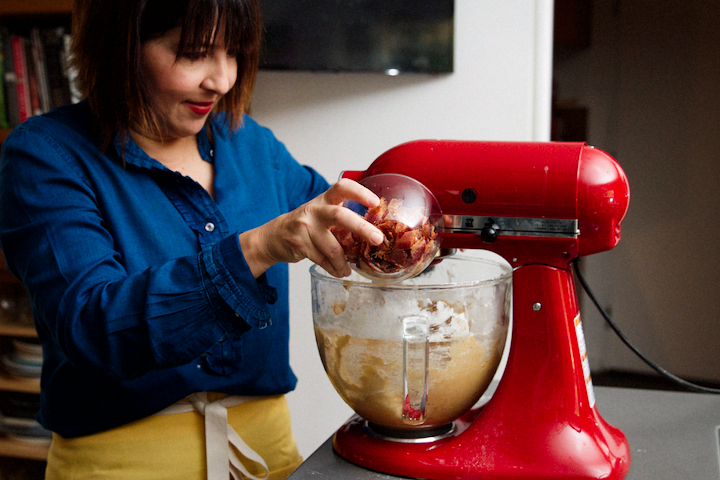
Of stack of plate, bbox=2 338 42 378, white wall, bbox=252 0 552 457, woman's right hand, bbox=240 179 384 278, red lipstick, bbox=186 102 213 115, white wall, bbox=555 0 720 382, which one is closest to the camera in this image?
woman's right hand, bbox=240 179 384 278

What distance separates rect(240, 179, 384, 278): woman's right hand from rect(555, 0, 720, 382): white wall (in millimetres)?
1143

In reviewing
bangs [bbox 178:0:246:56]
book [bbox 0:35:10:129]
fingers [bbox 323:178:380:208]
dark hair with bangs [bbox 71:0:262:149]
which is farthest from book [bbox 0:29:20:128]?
fingers [bbox 323:178:380:208]

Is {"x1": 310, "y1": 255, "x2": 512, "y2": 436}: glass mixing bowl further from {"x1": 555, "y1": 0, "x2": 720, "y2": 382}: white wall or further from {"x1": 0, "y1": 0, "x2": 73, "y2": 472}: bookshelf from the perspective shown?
{"x1": 0, "y1": 0, "x2": 73, "y2": 472}: bookshelf

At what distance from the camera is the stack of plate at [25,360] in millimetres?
1791

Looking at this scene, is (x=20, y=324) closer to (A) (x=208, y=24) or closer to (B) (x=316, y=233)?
(A) (x=208, y=24)

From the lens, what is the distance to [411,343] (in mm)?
663

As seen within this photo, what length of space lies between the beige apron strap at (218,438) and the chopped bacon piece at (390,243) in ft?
1.37

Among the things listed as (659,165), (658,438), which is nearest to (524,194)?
(658,438)

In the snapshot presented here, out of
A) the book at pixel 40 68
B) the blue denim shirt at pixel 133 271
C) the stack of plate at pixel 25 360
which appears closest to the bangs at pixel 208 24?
the blue denim shirt at pixel 133 271

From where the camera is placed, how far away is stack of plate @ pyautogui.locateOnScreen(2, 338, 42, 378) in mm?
1791

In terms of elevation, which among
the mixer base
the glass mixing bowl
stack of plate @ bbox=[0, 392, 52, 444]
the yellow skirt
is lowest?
stack of plate @ bbox=[0, 392, 52, 444]

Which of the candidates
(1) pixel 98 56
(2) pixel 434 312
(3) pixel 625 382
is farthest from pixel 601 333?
(1) pixel 98 56

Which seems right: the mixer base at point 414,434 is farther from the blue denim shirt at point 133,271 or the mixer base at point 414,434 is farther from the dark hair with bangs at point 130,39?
the dark hair with bangs at point 130,39

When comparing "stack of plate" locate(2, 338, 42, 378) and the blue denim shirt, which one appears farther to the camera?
"stack of plate" locate(2, 338, 42, 378)
